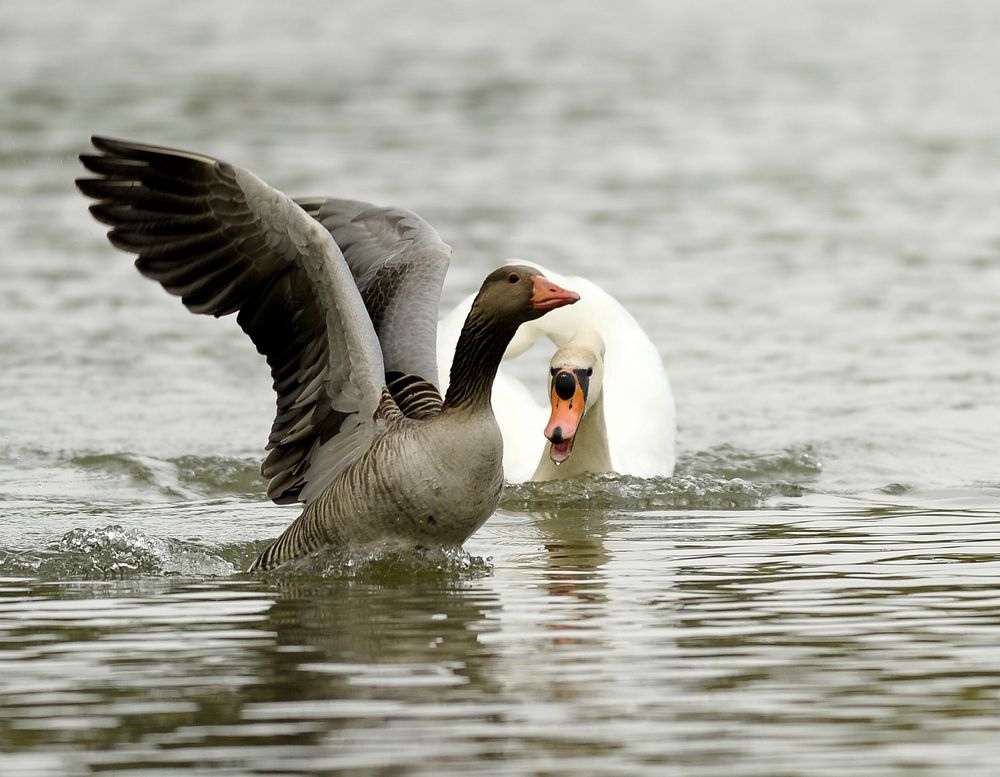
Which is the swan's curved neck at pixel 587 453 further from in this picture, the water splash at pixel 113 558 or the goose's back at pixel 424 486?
the goose's back at pixel 424 486

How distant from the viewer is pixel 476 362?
344 inches

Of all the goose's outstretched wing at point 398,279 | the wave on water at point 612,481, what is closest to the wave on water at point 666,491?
the wave on water at point 612,481

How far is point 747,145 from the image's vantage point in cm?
2667

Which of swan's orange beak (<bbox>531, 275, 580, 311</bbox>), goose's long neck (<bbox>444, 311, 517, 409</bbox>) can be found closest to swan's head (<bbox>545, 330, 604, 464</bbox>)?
goose's long neck (<bbox>444, 311, 517, 409</bbox>)

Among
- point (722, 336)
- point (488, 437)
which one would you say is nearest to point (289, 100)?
point (722, 336)

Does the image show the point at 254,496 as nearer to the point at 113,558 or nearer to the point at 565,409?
the point at 565,409

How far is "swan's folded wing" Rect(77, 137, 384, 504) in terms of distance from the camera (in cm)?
859

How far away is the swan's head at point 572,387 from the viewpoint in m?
10.7

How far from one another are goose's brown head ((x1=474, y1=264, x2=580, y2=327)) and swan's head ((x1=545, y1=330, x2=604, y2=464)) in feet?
6.61

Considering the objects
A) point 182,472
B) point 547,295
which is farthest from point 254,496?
point 547,295

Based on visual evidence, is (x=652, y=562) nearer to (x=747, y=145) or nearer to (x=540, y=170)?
(x=540, y=170)

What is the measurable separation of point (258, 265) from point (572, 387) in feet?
8.73

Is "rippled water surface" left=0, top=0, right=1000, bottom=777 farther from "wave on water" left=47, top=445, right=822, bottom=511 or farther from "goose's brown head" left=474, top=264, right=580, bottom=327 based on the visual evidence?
"goose's brown head" left=474, top=264, right=580, bottom=327

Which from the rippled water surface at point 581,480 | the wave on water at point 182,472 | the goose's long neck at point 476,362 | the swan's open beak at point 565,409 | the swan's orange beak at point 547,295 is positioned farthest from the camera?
the wave on water at point 182,472
